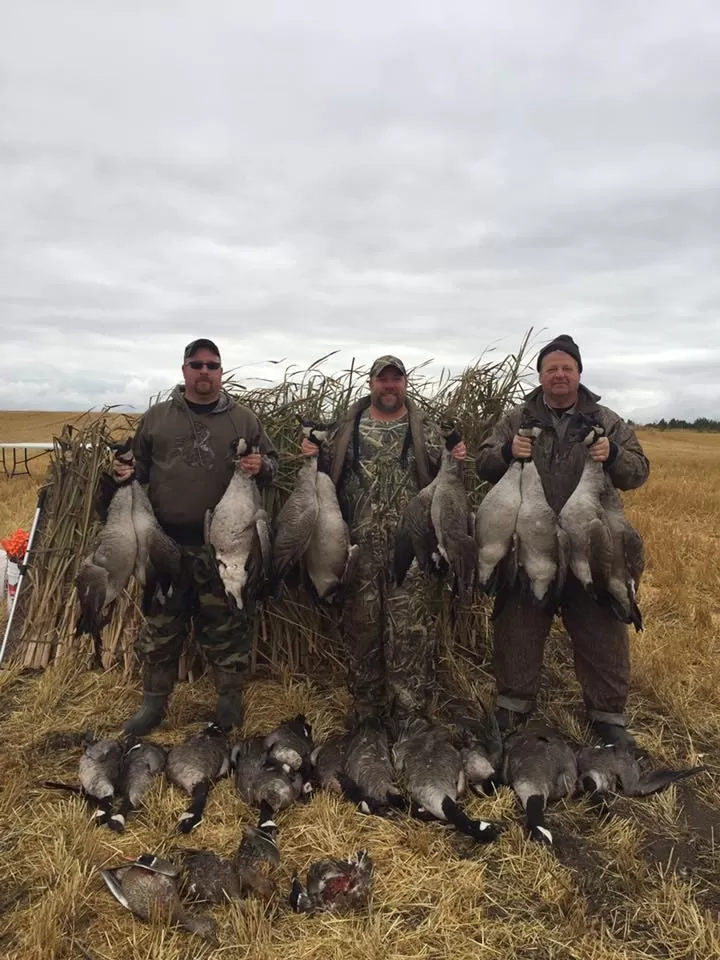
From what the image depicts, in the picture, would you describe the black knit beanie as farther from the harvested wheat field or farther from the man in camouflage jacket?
the harvested wheat field

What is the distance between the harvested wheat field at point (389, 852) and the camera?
114 inches

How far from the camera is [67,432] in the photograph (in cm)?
625

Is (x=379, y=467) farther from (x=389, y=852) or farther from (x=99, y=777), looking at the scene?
(x=99, y=777)

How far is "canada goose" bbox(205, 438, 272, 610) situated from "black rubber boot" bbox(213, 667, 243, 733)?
837 millimetres

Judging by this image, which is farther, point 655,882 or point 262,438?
point 262,438

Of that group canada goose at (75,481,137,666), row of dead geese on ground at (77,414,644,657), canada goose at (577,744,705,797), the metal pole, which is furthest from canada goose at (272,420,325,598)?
the metal pole

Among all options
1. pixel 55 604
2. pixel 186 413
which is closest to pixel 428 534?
pixel 186 413

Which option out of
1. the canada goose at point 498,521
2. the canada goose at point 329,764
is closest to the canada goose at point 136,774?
the canada goose at point 329,764

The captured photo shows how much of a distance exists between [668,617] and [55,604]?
609 cm

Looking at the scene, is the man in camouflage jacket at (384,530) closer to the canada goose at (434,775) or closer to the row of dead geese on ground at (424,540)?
the row of dead geese on ground at (424,540)

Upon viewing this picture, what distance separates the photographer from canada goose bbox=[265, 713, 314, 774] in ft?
13.6

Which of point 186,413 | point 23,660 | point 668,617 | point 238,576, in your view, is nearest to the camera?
point 238,576

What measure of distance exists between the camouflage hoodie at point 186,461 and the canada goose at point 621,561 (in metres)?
2.21

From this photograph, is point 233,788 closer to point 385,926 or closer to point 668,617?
point 385,926
